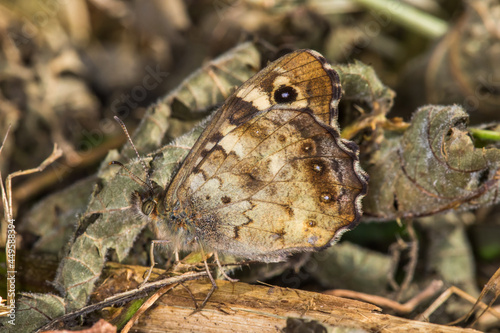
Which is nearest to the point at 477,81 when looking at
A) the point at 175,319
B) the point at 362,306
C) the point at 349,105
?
the point at 349,105

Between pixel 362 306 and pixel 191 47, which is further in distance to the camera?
pixel 191 47

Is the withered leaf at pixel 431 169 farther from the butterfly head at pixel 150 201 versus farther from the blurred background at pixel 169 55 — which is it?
the butterfly head at pixel 150 201

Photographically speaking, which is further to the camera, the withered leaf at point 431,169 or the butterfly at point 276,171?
the withered leaf at point 431,169

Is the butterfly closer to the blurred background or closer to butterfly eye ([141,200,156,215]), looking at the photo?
butterfly eye ([141,200,156,215])

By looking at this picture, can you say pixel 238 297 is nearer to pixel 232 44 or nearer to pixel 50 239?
pixel 50 239

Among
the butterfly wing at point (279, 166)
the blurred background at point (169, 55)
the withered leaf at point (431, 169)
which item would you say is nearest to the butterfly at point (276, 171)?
the butterfly wing at point (279, 166)

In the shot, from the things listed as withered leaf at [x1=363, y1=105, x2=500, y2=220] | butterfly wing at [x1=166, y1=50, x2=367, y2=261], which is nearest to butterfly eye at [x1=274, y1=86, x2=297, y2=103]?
butterfly wing at [x1=166, y1=50, x2=367, y2=261]

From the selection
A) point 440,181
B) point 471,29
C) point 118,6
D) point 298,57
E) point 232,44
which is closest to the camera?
point 298,57

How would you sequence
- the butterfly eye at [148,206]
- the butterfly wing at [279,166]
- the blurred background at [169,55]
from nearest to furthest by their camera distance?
the butterfly wing at [279,166] < the butterfly eye at [148,206] < the blurred background at [169,55]

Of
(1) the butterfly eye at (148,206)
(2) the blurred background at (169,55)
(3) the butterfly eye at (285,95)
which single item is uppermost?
(2) the blurred background at (169,55)
